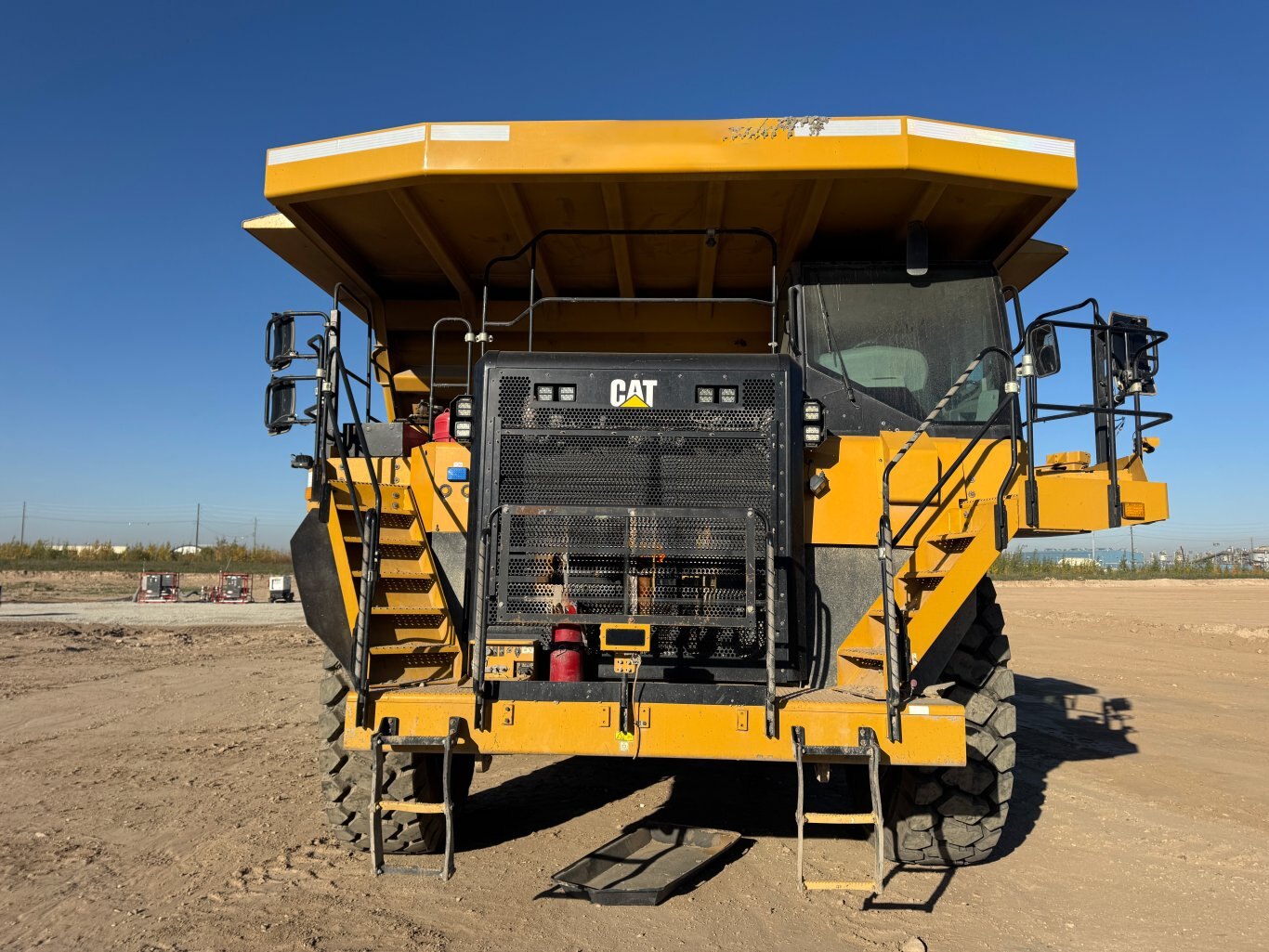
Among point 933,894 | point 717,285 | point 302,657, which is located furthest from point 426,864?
point 302,657

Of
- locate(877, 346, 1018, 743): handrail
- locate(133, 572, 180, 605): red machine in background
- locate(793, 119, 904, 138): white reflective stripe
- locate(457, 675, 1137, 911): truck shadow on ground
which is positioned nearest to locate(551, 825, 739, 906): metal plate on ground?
locate(457, 675, 1137, 911): truck shadow on ground

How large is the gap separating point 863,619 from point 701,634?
80 cm

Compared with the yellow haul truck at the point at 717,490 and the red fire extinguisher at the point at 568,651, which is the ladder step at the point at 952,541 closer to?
the yellow haul truck at the point at 717,490

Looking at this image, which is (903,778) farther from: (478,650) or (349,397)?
(349,397)

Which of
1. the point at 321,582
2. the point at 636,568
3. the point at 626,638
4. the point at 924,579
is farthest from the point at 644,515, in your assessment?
the point at 321,582

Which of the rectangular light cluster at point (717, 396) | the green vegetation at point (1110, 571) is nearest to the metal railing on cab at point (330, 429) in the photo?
the rectangular light cluster at point (717, 396)

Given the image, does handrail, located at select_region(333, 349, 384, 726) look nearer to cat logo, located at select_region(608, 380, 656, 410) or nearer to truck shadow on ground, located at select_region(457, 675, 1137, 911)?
cat logo, located at select_region(608, 380, 656, 410)

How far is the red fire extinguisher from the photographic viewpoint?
3861 millimetres

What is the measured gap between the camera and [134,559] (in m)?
47.3

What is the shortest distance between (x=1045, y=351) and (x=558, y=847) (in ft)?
11.8

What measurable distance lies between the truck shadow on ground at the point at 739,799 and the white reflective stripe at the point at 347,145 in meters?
3.57

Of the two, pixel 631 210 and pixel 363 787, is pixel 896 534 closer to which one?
pixel 631 210

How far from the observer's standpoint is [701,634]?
3.97 meters

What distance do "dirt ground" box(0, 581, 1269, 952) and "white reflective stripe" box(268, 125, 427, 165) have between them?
3494mm
